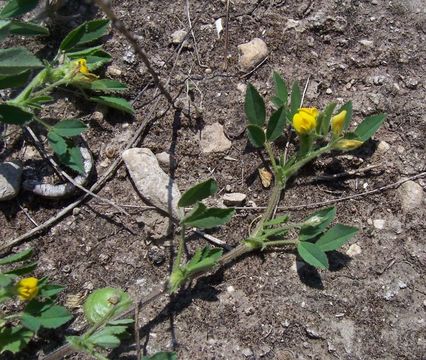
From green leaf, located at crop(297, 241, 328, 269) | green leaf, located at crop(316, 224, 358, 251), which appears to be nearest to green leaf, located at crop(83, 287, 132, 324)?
green leaf, located at crop(297, 241, 328, 269)

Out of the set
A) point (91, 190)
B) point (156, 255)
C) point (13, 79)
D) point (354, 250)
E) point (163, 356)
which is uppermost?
point (13, 79)

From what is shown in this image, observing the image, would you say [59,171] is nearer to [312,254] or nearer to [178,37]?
[178,37]

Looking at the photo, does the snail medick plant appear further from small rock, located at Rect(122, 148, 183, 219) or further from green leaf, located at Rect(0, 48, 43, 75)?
small rock, located at Rect(122, 148, 183, 219)

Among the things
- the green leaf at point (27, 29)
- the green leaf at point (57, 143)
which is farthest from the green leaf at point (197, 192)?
the green leaf at point (27, 29)

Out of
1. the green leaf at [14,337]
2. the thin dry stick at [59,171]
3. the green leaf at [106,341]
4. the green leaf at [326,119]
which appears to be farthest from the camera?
the thin dry stick at [59,171]

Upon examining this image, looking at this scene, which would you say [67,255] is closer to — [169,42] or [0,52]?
[0,52]

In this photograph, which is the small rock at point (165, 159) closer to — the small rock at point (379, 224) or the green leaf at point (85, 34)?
the green leaf at point (85, 34)

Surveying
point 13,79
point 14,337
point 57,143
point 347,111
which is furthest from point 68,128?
point 347,111
